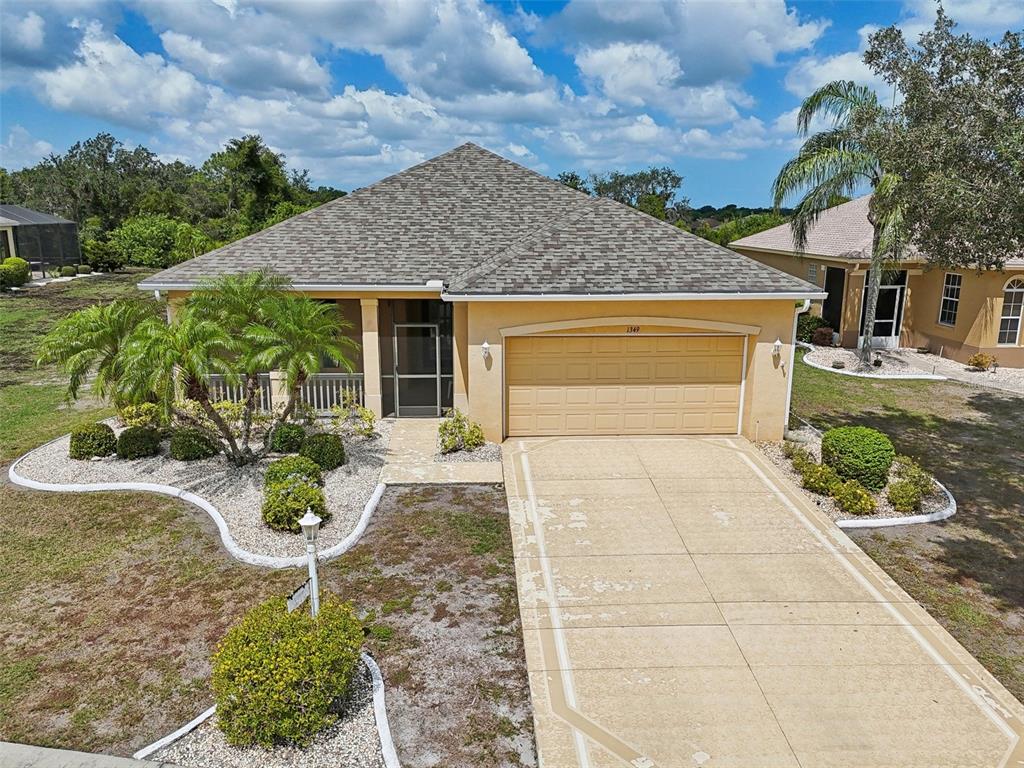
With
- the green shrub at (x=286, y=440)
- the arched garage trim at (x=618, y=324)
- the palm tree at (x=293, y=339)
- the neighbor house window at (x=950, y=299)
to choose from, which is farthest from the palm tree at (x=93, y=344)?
the neighbor house window at (x=950, y=299)

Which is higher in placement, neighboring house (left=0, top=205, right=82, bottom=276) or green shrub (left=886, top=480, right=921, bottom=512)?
neighboring house (left=0, top=205, right=82, bottom=276)

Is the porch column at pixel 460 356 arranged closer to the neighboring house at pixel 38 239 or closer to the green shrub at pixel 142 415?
the green shrub at pixel 142 415

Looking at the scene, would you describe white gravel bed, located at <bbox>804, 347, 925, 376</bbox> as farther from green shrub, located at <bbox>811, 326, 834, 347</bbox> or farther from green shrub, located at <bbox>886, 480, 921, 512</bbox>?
green shrub, located at <bbox>886, 480, 921, 512</bbox>

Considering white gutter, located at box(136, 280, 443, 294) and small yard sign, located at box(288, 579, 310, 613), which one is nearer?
small yard sign, located at box(288, 579, 310, 613)

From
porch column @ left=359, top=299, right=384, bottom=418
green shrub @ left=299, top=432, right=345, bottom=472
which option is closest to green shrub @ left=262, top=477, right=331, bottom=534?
green shrub @ left=299, top=432, right=345, bottom=472

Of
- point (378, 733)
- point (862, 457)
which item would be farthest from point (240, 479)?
point (862, 457)

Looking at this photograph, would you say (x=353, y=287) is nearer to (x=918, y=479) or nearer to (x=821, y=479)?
(x=821, y=479)
